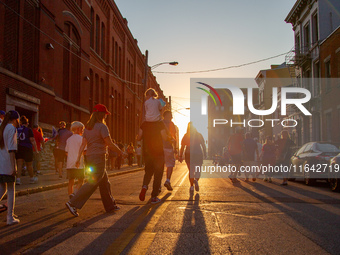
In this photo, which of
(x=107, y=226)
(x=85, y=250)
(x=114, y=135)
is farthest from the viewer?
(x=114, y=135)

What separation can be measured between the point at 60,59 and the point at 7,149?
16.3 metres

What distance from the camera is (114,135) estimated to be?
3697 cm

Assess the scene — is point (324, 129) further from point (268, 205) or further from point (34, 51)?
point (268, 205)

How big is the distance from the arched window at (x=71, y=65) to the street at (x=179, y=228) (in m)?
15.9

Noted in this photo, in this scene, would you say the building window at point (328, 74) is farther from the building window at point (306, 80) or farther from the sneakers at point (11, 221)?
the sneakers at point (11, 221)

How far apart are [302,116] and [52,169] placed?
74.3 feet

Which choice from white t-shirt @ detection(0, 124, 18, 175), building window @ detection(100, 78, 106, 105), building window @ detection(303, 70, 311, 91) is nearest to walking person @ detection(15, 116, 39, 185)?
white t-shirt @ detection(0, 124, 18, 175)

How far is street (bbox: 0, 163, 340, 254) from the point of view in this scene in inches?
166

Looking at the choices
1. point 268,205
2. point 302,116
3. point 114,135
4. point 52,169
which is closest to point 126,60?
point 114,135

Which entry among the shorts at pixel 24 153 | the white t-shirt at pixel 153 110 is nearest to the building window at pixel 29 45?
the shorts at pixel 24 153

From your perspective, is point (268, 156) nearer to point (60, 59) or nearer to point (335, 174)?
point (335, 174)

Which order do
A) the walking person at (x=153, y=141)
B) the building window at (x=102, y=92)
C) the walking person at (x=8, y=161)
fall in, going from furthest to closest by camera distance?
the building window at (x=102, y=92) → the walking person at (x=153, y=141) → the walking person at (x=8, y=161)

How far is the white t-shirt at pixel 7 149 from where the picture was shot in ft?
18.5

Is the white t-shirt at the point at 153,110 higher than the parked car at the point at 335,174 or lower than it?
higher
